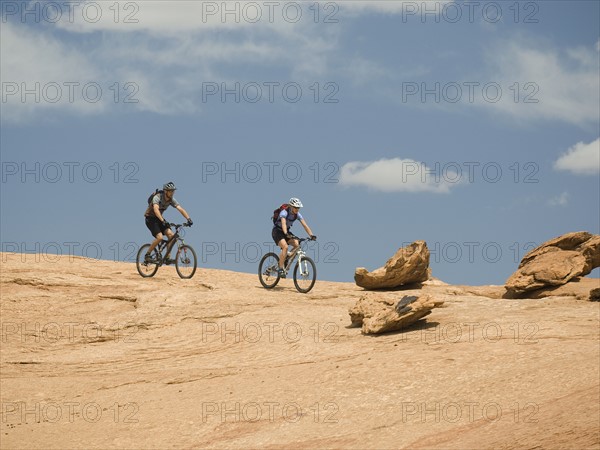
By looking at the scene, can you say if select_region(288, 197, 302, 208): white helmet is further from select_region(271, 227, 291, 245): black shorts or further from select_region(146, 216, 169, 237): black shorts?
select_region(146, 216, 169, 237): black shorts

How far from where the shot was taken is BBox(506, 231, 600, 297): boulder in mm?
21266

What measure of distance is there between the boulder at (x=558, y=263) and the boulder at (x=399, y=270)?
8.95 feet

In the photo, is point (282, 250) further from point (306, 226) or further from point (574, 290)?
point (574, 290)

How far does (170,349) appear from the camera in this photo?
18.6m

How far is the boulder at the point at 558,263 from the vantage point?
2127 centimetres

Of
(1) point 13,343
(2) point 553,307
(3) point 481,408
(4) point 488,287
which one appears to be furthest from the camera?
(4) point 488,287

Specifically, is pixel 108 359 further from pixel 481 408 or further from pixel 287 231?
pixel 481 408

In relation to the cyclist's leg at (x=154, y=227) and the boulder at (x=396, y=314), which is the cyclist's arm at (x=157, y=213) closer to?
the cyclist's leg at (x=154, y=227)

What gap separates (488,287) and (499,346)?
31.0ft

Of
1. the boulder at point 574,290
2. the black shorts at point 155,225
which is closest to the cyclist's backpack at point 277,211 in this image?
the black shorts at point 155,225

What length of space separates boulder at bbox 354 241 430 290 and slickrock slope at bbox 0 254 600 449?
905 mm

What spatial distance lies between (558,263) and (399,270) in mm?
4552

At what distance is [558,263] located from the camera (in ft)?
71.2

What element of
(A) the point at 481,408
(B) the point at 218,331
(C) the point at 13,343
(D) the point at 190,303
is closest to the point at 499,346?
(A) the point at 481,408
